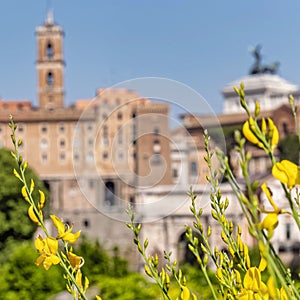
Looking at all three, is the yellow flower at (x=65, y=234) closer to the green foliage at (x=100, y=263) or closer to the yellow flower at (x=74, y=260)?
the yellow flower at (x=74, y=260)

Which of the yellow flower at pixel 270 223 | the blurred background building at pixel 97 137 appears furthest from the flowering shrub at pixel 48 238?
the blurred background building at pixel 97 137

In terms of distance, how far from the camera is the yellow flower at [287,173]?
118cm

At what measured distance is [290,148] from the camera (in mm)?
38375

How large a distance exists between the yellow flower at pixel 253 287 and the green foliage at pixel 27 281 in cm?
882

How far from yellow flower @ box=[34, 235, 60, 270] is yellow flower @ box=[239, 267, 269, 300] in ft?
0.98

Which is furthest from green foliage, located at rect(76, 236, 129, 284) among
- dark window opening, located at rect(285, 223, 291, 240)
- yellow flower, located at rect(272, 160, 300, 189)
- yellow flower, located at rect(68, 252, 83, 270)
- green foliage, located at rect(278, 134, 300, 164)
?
green foliage, located at rect(278, 134, 300, 164)

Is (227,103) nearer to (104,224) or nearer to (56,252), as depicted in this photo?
(104,224)

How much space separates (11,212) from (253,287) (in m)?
28.3

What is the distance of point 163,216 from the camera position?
24844mm

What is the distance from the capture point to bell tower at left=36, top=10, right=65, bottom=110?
48.1 meters

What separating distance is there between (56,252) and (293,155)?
37.3 metres

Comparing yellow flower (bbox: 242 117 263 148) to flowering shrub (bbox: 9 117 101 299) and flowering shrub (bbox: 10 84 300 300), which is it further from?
A: flowering shrub (bbox: 9 117 101 299)

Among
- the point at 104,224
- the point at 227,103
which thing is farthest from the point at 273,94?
the point at 104,224

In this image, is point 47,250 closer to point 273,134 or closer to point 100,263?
point 273,134
